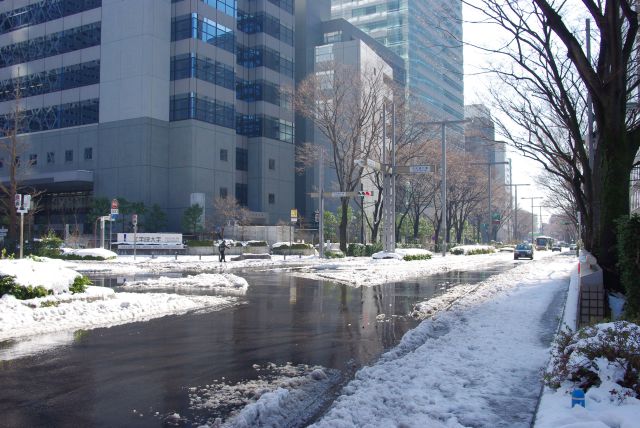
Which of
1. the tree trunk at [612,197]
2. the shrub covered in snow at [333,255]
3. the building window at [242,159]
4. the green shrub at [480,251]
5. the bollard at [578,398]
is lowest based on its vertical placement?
the green shrub at [480,251]

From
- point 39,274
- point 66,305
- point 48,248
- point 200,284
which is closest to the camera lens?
point 66,305

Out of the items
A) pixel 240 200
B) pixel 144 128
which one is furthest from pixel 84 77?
pixel 240 200

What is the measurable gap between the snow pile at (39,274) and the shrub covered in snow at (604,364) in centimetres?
1093

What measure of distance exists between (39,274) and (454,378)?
33.1 feet

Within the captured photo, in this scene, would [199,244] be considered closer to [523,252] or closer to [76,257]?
[76,257]

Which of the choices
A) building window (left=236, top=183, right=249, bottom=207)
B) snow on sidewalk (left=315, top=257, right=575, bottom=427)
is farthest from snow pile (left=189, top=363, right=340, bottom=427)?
building window (left=236, top=183, right=249, bottom=207)

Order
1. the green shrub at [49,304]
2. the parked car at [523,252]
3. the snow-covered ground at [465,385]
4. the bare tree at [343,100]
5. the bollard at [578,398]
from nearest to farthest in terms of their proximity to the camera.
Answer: the bollard at [578,398] < the snow-covered ground at [465,385] < the green shrub at [49,304] < the bare tree at [343,100] < the parked car at [523,252]

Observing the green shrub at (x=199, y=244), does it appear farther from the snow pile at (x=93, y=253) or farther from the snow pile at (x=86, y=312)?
the snow pile at (x=86, y=312)

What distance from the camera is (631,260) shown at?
28.9 feet

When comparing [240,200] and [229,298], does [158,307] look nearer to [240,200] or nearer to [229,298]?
[229,298]

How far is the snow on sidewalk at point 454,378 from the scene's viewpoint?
17.7ft

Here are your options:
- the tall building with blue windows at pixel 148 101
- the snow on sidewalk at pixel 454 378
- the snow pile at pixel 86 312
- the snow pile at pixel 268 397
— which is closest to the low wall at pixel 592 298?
the snow on sidewalk at pixel 454 378

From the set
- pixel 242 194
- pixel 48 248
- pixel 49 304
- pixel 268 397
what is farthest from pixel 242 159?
pixel 268 397

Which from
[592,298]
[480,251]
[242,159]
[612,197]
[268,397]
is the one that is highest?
[242,159]
